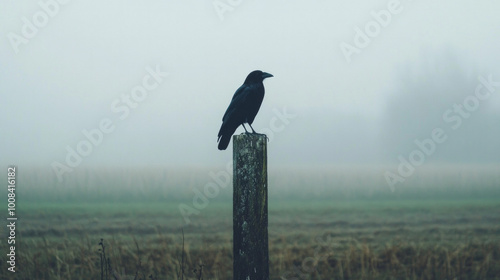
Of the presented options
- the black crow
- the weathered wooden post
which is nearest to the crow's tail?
the black crow

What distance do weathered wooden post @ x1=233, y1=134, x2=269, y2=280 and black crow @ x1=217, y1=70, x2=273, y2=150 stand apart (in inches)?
88.4

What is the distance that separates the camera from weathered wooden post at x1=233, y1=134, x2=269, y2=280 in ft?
11.8

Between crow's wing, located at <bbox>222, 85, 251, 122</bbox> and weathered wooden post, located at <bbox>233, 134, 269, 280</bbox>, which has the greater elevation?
crow's wing, located at <bbox>222, 85, 251, 122</bbox>

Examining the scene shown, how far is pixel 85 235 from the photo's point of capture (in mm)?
6473

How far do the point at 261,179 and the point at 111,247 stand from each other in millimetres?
3260

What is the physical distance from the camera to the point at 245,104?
6227 millimetres

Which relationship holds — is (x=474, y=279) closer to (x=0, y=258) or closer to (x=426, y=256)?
(x=426, y=256)

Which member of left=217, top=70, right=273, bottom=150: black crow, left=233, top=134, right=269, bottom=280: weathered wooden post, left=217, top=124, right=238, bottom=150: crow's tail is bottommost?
left=233, top=134, right=269, bottom=280: weathered wooden post

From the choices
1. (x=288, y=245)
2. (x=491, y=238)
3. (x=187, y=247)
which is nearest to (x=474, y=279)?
(x=491, y=238)

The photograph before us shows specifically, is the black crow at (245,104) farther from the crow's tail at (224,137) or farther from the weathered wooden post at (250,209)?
the weathered wooden post at (250,209)

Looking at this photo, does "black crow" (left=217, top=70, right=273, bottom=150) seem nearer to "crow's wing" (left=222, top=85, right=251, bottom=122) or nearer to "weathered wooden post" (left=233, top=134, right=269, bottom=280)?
"crow's wing" (left=222, top=85, right=251, bottom=122)

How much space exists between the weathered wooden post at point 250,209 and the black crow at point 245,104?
224 cm


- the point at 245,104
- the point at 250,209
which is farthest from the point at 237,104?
the point at 250,209

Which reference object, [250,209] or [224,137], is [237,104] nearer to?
[224,137]
